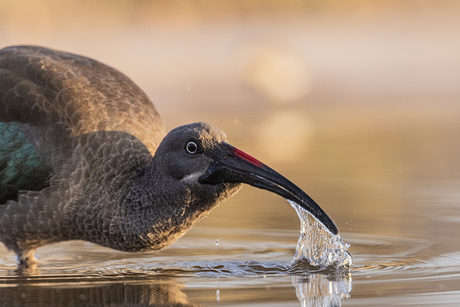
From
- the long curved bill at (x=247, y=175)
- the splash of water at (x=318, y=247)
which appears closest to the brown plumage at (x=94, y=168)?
the long curved bill at (x=247, y=175)

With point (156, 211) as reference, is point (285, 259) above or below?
below

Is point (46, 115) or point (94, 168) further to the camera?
point (46, 115)

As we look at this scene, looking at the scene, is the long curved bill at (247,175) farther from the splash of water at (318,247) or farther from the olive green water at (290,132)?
the olive green water at (290,132)

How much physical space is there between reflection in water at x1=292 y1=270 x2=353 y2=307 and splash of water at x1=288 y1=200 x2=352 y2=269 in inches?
7.3

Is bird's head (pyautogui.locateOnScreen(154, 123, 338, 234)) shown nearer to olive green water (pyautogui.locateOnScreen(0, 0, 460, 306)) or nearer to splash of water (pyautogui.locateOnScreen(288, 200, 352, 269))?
splash of water (pyautogui.locateOnScreen(288, 200, 352, 269))

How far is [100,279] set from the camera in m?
7.24

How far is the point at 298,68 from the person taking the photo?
23.8m

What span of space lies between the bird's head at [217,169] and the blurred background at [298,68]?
201 inches

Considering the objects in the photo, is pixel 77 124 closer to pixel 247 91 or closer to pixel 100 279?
pixel 100 279

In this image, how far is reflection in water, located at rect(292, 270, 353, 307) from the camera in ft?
20.9

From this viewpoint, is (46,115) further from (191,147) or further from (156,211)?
(191,147)

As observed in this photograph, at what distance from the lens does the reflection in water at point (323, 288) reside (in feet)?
20.9

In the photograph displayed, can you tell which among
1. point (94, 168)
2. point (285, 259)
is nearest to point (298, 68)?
point (285, 259)

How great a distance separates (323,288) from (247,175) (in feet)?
3.50
